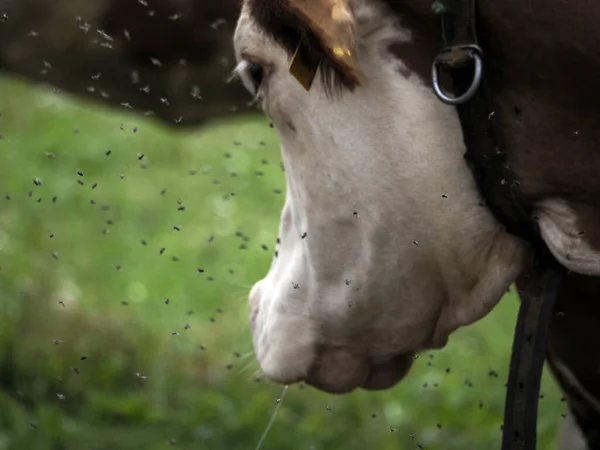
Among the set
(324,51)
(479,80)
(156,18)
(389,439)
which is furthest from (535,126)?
(389,439)

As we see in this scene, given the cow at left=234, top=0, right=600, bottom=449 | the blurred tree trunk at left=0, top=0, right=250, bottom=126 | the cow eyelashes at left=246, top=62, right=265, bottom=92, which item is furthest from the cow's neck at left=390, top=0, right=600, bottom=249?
the blurred tree trunk at left=0, top=0, right=250, bottom=126

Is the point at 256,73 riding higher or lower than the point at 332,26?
lower

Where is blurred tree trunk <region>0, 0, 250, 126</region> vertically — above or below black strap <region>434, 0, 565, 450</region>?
below

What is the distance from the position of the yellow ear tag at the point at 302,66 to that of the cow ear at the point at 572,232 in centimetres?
30

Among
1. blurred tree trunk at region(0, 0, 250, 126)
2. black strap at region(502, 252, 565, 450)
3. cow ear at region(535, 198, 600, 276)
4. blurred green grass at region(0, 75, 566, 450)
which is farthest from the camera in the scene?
blurred green grass at region(0, 75, 566, 450)

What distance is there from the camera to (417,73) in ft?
3.81

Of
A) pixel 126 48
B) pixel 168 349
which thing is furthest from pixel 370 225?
pixel 168 349

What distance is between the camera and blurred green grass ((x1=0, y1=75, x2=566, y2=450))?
2465 millimetres

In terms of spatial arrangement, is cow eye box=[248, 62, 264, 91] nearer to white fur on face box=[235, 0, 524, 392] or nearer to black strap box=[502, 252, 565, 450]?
white fur on face box=[235, 0, 524, 392]

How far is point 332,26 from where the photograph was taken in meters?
1.07

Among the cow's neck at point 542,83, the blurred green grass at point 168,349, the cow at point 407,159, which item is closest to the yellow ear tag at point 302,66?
the cow at point 407,159

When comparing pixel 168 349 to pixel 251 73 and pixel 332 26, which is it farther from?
pixel 332 26

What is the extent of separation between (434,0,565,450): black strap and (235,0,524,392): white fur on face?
24mm

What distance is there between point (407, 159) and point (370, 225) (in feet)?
0.35
